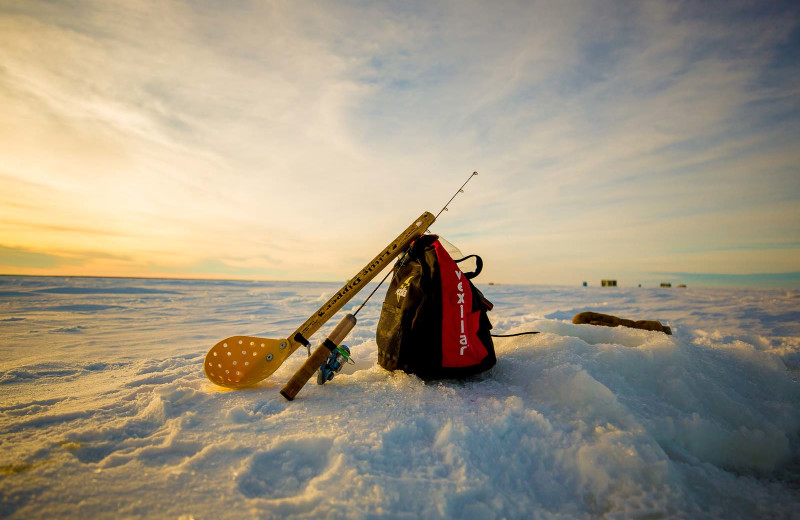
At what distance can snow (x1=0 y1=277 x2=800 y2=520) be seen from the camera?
1.40 metres

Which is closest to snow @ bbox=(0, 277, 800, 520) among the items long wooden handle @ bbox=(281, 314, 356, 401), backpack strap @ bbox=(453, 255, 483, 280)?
long wooden handle @ bbox=(281, 314, 356, 401)

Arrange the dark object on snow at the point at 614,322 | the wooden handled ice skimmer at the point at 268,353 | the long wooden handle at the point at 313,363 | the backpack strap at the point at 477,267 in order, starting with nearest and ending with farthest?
the long wooden handle at the point at 313,363 < the wooden handled ice skimmer at the point at 268,353 < the backpack strap at the point at 477,267 < the dark object on snow at the point at 614,322

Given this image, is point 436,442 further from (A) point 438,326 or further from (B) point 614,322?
(B) point 614,322

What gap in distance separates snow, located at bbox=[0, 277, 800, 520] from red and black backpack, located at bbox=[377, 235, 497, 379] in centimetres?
15

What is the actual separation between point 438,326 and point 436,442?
0.91 metres

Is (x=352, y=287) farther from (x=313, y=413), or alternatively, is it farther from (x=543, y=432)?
(x=543, y=432)

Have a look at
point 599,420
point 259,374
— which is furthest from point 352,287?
point 599,420

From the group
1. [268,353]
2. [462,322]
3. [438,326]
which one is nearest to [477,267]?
[462,322]

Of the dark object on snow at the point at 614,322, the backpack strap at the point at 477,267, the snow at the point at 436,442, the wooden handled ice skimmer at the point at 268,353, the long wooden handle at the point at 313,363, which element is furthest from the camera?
the dark object on snow at the point at 614,322

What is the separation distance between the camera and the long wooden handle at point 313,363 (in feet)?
7.73

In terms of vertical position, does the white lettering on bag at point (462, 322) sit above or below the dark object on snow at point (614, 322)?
above

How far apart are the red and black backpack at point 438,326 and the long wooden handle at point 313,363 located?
41cm

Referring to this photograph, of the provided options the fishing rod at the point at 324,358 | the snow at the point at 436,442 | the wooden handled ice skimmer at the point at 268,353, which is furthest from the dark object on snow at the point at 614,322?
the wooden handled ice skimmer at the point at 268,353

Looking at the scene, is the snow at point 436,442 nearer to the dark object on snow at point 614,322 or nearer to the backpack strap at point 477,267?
the backpack strap at point 477,267
